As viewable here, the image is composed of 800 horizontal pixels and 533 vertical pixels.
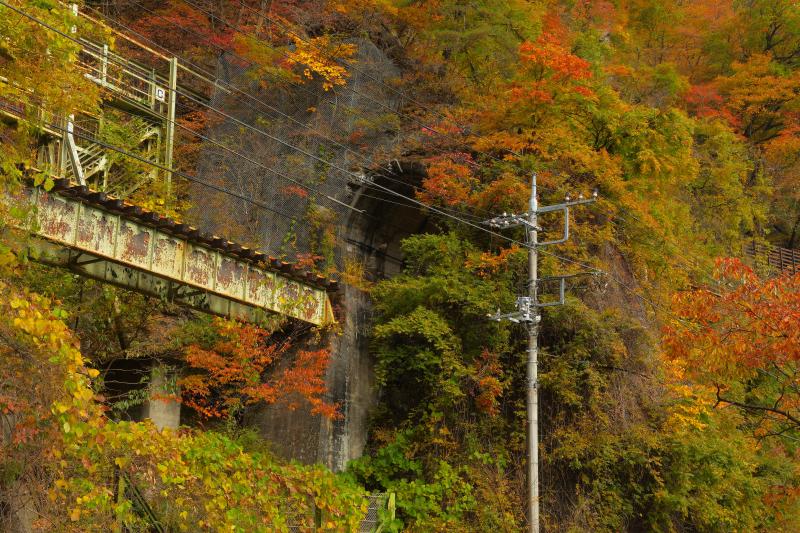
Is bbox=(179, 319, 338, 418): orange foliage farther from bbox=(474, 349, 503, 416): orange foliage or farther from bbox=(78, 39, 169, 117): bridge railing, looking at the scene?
bbox=(78, 39, 169, 117): bridge railing

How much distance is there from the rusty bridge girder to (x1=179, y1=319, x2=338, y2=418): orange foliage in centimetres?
58

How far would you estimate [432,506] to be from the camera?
71.2ft

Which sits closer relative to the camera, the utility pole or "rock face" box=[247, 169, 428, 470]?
the utility pole

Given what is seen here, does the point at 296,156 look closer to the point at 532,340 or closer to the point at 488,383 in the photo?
the point at 488,383

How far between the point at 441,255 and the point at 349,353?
353 centimetres

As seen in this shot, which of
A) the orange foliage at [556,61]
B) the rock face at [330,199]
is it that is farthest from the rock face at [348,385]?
the orange foliage at [556,61]

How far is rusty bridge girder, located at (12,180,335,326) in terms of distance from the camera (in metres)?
17.1

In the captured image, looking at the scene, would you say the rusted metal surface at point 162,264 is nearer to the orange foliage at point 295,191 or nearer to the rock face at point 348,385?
the rock face at point 348,385

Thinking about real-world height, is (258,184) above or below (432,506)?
above

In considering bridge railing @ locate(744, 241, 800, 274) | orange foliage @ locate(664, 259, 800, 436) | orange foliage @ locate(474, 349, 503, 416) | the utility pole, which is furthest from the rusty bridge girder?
bridge railing @ locate(744, 241, 800, 274)

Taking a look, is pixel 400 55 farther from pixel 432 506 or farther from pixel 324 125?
pixel 432 506

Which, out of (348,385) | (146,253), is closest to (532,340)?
(348,385)

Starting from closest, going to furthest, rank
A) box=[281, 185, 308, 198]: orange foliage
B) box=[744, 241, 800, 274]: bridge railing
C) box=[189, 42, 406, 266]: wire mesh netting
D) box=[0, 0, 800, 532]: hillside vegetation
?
box=[0, 0, 800, 532]: hillside vegetation, box=[189, 42, 406, 266]: wire mesh netting, box=[281, 185, 308, 198]: orange foliage, box=[744, 241, 800, 274]: bridge railing

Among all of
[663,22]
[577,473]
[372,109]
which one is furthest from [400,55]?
[663,22]
